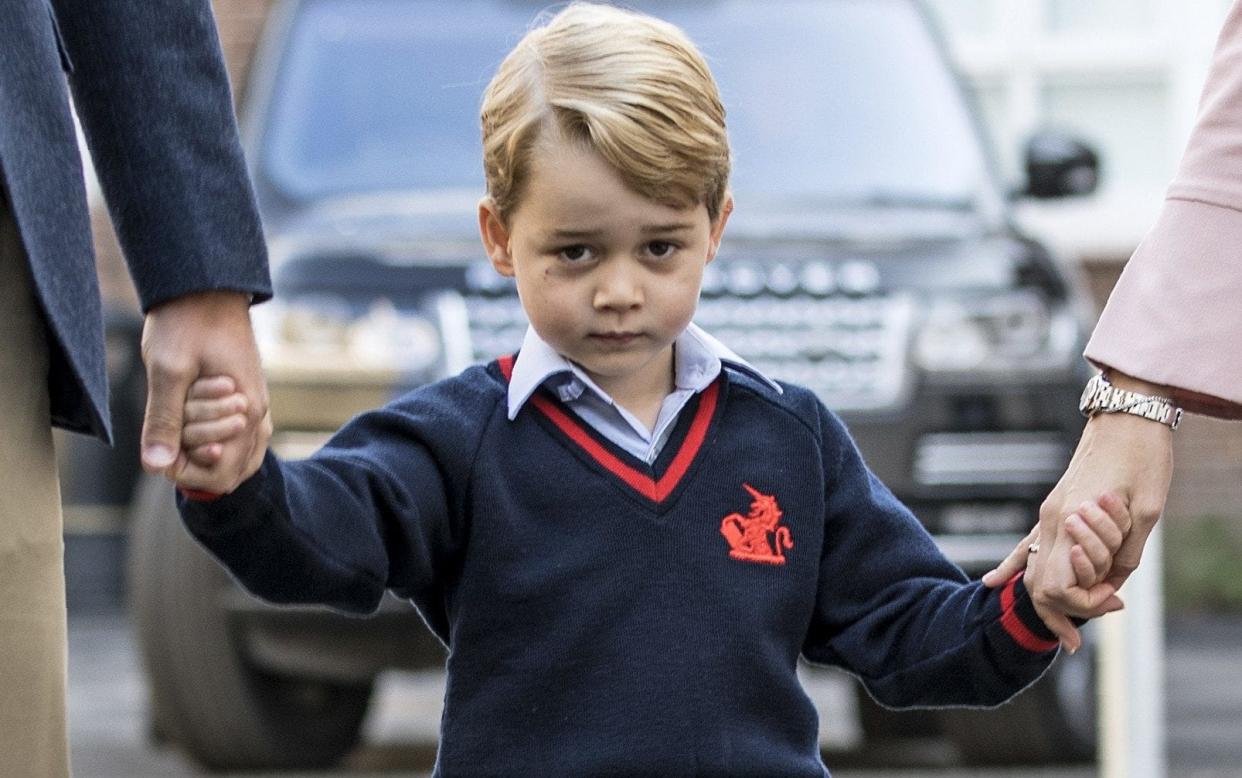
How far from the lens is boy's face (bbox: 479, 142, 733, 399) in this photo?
2406mm

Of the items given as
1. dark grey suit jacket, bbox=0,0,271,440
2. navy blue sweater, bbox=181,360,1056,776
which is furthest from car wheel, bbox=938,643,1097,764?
dark grey suit jacket, bbox=0,0,271,440

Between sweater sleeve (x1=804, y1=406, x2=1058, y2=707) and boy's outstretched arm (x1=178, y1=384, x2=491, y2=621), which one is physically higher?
boy's outstretched arm (x1=178, y1=384, x2=491, y2=621)

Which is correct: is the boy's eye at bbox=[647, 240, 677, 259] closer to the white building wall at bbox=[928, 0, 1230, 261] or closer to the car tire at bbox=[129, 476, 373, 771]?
the car tire at bbox=[129, 476, 373, 771]

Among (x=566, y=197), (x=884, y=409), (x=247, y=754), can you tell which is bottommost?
(x=247, y=754)

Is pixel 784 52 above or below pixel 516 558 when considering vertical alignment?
below

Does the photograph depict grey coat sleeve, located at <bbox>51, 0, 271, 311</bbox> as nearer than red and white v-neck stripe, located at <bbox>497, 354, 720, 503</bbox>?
Yes

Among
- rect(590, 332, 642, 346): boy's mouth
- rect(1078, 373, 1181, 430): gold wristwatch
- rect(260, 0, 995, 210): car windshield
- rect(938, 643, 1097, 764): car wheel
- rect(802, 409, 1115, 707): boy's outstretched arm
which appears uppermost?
rect(590, 332, 642, 346): boy's mouth

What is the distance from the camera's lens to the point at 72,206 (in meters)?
2.21

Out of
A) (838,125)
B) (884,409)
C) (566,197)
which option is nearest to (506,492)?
(566,197)

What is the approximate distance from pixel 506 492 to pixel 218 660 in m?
3.64

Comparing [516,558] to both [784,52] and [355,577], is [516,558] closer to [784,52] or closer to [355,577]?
[355,577]

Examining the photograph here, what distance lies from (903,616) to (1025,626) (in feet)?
0.43

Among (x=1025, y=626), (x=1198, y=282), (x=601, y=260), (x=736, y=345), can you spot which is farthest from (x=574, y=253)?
(x=736, y=345)

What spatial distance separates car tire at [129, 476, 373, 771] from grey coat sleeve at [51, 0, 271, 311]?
3.59 meters
